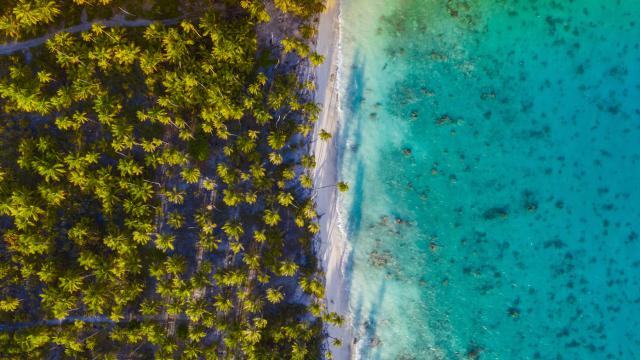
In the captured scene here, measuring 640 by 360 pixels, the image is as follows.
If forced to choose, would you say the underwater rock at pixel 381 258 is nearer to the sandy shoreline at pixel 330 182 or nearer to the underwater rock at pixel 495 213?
the sandy shoreline at pixel 330 182

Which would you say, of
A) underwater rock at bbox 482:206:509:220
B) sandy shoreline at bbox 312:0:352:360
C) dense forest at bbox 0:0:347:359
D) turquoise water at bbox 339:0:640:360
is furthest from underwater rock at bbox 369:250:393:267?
underwater rock at bbox 482:206:509:220

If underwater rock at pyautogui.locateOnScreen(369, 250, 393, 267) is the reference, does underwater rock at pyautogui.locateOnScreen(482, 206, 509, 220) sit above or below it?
above

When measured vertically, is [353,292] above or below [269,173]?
below

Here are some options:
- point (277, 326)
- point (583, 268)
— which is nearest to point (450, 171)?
point (583, 268)

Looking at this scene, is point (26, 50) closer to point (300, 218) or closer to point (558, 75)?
point (300, 218)

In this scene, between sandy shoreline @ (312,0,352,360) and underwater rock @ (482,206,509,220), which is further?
underwater rock @ (482,206,509,220)

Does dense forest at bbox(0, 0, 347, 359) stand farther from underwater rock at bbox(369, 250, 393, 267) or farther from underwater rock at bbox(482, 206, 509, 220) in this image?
underwater rock at bbox(482, 206, 509, 220)
